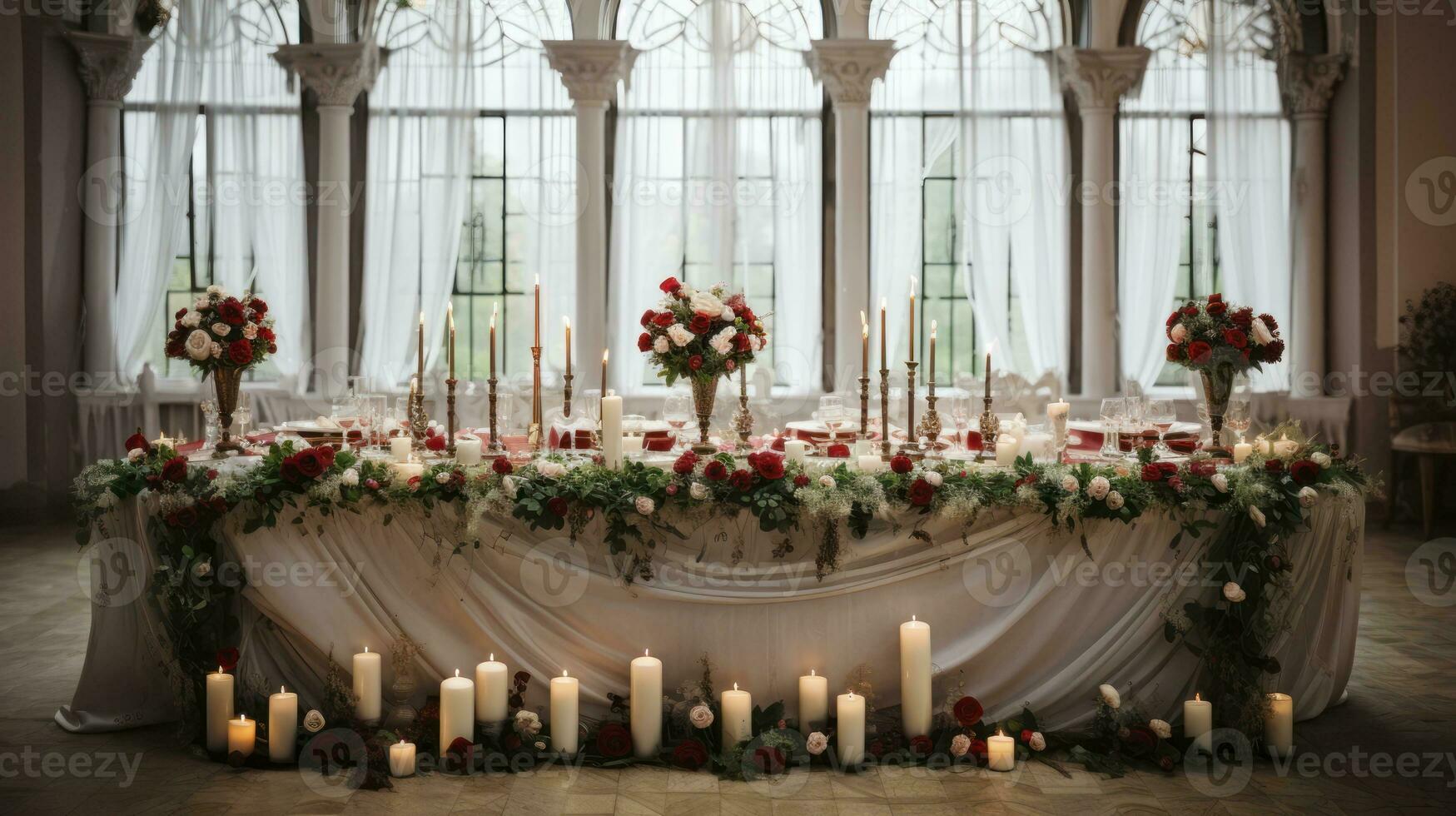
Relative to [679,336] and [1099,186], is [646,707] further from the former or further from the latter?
[1099,186]

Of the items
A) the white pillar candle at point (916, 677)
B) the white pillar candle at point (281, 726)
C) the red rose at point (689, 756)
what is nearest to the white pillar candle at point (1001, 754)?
the white pillar candle at point (916, 677)

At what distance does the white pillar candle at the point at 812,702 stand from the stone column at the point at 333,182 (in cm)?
601

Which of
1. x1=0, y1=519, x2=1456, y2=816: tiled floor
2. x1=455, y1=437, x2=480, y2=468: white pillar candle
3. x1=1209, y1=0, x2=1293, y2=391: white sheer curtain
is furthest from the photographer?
x1=1209, y1=0, x2=1293, y2=391: white sheer curtain

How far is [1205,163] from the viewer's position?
9672 millimetres

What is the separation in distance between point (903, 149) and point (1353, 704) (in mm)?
5663

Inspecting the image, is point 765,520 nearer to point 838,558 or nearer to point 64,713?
point 838,558

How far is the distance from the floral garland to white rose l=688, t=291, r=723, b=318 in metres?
0.62

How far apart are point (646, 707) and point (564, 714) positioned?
0.29m

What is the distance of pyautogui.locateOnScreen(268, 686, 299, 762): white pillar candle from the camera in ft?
14.0

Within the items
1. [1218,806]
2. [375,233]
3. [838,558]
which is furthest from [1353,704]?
[375,233]

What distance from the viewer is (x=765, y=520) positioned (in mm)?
4273

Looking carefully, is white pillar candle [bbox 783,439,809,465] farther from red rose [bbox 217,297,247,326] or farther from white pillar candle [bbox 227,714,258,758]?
red rose [bbox 217,297,247,326]

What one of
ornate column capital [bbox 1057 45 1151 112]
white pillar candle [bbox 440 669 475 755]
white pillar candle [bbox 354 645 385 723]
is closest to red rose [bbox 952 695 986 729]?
white pillar candle [bbox 440 669 475 755]

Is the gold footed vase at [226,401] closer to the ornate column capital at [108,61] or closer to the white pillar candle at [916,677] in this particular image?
the white pillar candle at [916,677]
